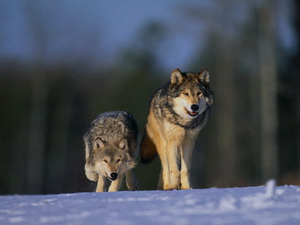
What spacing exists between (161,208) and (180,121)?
3.12 meters

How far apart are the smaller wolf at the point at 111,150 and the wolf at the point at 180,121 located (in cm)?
61

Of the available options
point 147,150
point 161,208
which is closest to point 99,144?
point 147,150

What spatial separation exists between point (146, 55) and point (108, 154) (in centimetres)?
2498

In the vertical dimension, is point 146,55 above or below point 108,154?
above

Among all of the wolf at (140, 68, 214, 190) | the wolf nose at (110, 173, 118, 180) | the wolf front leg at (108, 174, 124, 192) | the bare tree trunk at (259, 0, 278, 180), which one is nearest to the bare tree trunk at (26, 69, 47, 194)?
the bare tree trunk at (259, 0, 278, 180)

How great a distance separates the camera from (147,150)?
985 cm

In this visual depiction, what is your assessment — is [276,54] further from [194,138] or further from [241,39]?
[194,138]

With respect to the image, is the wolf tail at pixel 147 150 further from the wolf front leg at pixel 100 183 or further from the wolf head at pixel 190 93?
the wolf head at pixel 190 93

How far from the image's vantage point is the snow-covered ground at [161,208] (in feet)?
17.2

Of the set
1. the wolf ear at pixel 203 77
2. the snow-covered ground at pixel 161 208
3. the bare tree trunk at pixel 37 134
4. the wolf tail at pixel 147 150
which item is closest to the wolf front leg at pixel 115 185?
the wolf tail at pixel 147 150

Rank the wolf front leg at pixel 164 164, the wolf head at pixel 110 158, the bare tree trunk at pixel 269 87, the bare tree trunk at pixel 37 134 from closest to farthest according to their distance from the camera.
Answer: the wolf front leg at pixel 164 164
the wolf head at pixel 110 158
the bare tree trunk at pixel 269 87
the bare tree trunk at pixel 37 134

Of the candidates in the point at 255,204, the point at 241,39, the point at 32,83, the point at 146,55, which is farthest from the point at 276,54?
the point at 255,204

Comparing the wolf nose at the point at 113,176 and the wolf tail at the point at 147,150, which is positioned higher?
the wolf tail at the point at 147,150

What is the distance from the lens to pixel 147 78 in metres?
31.8
